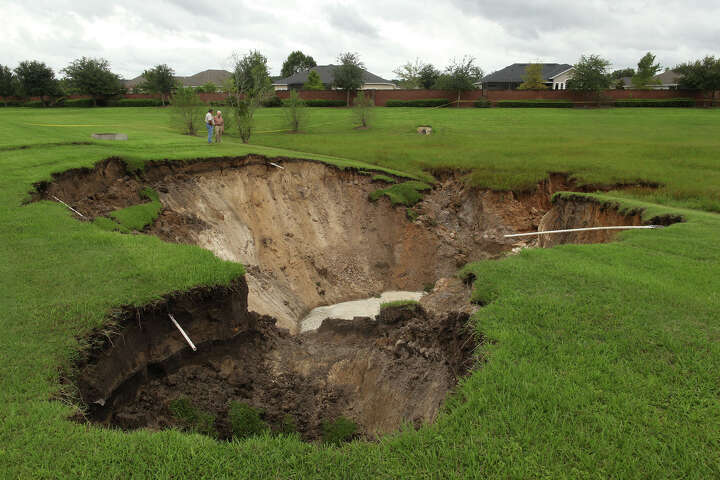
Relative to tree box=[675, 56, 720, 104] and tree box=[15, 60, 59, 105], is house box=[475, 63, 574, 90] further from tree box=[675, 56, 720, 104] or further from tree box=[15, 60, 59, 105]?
tree box=[15, 60, 59, 105]

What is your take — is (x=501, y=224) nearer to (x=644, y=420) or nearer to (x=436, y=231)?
(x=436, y=231)

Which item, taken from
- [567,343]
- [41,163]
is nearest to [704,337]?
[567,343]

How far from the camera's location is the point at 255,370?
7.94 metres

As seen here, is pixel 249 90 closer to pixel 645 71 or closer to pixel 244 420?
pixel 244 420

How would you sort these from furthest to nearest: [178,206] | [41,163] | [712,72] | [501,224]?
[712,72], [501,224], [178,206], [41,163]


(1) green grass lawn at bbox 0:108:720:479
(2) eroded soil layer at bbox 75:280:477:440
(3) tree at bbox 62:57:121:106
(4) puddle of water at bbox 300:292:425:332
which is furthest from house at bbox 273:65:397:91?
(2) eroded soil layer at bbox 75:280:477:440

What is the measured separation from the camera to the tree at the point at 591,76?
49.4 metres

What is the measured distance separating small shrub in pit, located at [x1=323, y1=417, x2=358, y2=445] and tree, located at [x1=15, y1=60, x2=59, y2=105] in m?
62.9

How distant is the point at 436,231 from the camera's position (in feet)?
58.9

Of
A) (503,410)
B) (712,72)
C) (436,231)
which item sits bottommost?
(436,231)

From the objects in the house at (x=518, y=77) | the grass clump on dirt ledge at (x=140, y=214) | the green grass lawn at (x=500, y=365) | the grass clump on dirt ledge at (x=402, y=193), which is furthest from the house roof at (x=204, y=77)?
the green grass lawn at (x=500, y=365)

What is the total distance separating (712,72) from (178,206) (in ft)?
194

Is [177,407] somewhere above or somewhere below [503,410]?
below

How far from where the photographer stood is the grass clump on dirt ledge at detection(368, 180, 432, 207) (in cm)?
1834
